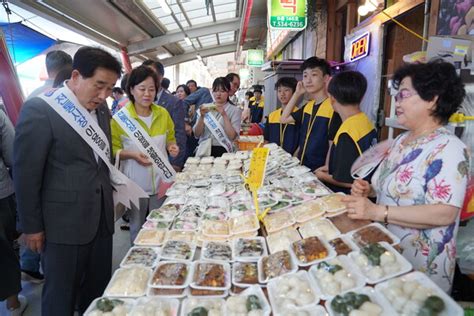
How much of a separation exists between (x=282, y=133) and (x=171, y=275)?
2.69 meters

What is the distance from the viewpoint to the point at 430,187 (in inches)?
54.8

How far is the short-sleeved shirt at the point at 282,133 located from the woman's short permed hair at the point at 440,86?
2.10 m

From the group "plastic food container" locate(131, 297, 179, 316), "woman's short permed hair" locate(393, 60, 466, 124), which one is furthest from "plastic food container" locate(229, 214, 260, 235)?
"woman's short permed hair" locate(393, 60, 466, 124)

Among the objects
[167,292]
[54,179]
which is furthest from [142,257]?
[54,179]

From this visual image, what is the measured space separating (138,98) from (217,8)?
10660 millimetres

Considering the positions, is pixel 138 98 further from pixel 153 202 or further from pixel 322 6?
pixel 322 6

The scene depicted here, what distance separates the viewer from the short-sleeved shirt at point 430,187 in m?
1.35

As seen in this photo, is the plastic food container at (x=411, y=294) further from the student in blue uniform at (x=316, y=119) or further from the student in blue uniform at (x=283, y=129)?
the student in blue uniform at (x=283, y=129)

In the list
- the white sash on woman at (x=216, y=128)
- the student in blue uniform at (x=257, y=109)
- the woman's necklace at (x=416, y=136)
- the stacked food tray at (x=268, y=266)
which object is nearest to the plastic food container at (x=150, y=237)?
the stacked food tray at (x=268, y=266)

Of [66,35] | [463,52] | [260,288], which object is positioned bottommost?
[260,288]

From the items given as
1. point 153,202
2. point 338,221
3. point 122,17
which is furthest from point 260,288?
point 122,17

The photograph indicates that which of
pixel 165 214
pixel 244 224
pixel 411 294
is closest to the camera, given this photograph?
pixel 411 294

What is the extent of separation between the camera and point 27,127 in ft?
5.53

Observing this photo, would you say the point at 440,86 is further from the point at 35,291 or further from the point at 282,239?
the point at 35,291
